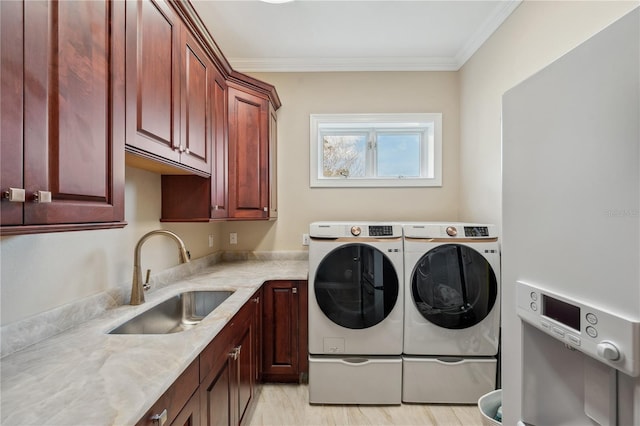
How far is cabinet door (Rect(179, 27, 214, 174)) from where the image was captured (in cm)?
151

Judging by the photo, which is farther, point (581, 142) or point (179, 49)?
point (179, 49)

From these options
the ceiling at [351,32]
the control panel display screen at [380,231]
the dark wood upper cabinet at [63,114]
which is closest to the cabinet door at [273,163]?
the ceiling at [351,32]

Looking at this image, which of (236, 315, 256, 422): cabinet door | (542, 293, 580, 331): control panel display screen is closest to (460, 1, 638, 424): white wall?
(542, 293, 580, 331): control panel display screen

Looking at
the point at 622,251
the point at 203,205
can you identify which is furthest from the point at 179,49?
the point at 622,251

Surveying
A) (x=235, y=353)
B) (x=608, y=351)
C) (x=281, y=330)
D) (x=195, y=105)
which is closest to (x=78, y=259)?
(x=235, y=353)

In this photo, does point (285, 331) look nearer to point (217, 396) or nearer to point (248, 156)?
point (217, 396)

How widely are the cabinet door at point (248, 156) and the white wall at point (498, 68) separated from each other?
183cm

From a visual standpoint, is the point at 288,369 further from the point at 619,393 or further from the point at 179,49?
the point at 179,49

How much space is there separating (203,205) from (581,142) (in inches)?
73.4

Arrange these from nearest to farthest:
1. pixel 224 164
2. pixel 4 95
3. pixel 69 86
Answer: pixel 4 95 < pixel 69 86 < pixel 224 164

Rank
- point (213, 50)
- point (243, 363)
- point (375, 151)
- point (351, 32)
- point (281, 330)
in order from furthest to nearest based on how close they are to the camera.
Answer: point (375, 151) → point (351, 32) → point (281, 330) → point (213, 50) → point (243, 363)

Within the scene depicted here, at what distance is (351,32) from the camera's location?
228 centimetres

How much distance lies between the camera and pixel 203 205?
74.3 inches

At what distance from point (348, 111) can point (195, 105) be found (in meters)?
1.59
